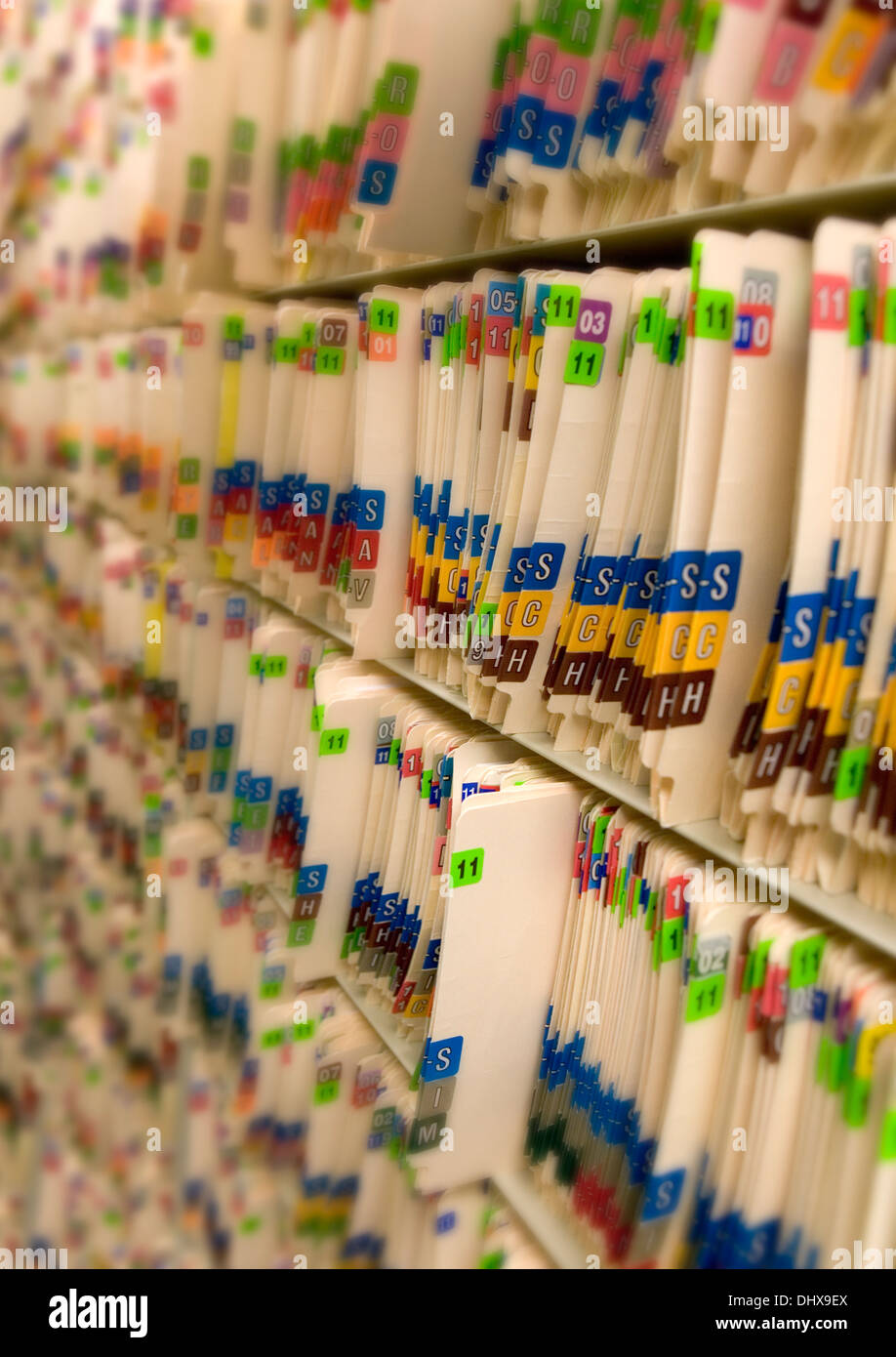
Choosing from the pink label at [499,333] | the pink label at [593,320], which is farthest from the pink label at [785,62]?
the pink label at [499,333]

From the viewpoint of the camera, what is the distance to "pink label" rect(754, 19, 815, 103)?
0.84m

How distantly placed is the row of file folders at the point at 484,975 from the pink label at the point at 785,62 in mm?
779

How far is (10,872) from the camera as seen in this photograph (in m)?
3.85

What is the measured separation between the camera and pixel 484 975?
1.23 meters

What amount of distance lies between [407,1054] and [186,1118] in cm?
136

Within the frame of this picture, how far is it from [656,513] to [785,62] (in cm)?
44

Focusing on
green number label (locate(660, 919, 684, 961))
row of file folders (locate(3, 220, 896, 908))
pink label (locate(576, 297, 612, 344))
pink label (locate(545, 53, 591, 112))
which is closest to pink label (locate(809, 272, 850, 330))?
row of file folders (locate(3, 220, 896, 908))

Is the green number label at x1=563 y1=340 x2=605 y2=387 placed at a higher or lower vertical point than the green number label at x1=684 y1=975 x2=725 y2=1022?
higher

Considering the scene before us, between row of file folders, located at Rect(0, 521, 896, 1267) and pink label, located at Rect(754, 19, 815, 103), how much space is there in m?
0.78

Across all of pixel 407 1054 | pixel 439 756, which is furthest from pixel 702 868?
pixel 407 1054

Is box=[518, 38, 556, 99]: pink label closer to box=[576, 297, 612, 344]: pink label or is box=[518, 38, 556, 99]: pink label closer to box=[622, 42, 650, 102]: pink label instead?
box=[622, 42, 650, 102]: pink label

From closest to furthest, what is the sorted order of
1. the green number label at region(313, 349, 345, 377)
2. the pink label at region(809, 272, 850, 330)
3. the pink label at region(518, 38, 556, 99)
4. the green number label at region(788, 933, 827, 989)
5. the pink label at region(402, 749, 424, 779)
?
1. the pink label at region(809, 272, 850, 330)
2. the green number label at region(788, 933, 827, 989)
3. the pink label at region(518, 38, 556, 99)
4. the pink label at region(402, 749, 424, 779)
5. the green number label at region(313, 349, 345, 377)

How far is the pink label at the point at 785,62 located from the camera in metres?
0.84
